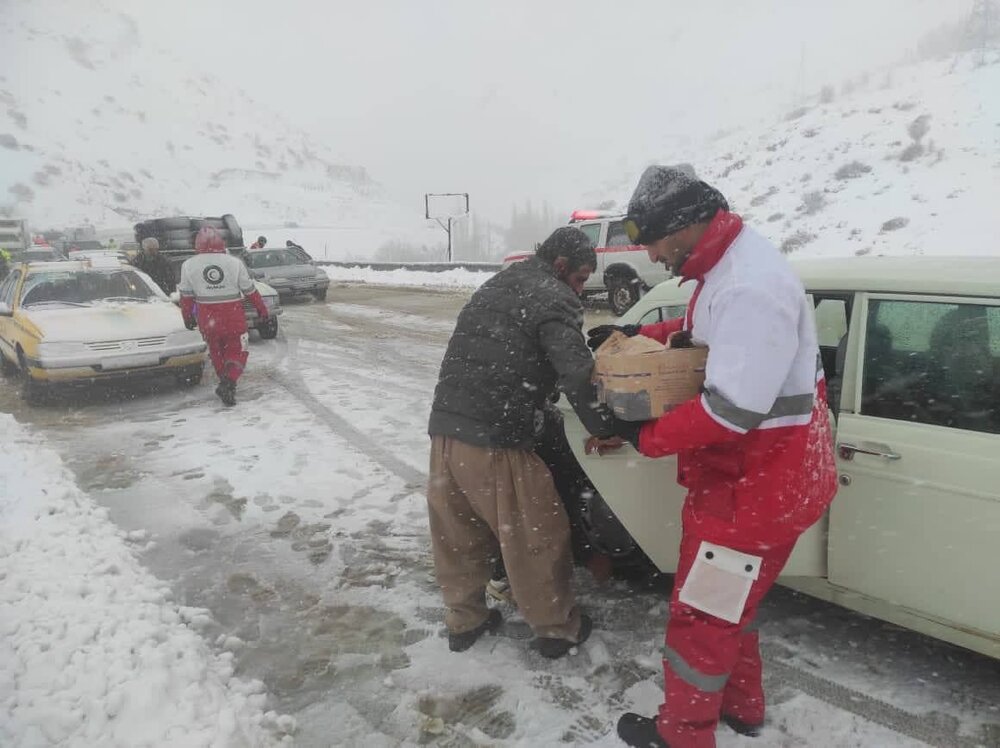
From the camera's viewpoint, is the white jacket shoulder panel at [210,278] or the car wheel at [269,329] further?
the car wheel at [269,329]

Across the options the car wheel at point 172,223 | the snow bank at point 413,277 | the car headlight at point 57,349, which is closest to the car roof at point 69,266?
the car headlight at point 57,349

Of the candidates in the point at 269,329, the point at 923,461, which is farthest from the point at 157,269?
the point at 923,461

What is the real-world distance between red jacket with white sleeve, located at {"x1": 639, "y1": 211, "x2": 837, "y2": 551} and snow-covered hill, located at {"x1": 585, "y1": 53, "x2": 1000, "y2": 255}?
25.1 m

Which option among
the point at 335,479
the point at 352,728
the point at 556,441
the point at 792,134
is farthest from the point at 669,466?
the point at 792,134

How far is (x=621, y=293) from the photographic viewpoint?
14.1 m

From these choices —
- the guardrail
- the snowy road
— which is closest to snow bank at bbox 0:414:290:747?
the snowy road

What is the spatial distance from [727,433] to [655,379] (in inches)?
10.3

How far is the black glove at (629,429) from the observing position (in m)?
2.07

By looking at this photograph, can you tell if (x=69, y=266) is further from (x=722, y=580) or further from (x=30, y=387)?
(x=722, y=580)

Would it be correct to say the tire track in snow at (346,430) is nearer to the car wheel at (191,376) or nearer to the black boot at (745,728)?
the car wheel at (191,376)

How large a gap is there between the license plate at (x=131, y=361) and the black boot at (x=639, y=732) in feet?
21.3

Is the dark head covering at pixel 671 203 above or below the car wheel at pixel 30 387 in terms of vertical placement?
above

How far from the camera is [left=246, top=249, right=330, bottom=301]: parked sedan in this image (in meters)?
17.0

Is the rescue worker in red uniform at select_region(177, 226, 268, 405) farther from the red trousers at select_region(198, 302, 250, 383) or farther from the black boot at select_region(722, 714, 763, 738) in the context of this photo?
the black boot at select_region(722, 714, 763, 738)
